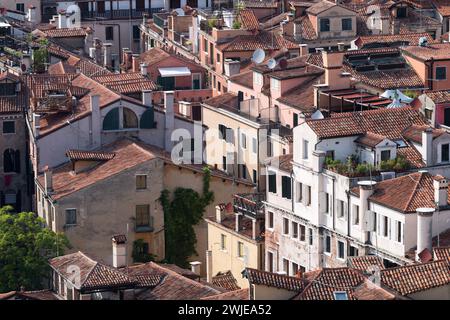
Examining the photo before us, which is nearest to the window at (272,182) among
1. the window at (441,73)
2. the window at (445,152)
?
the window at (445,152)

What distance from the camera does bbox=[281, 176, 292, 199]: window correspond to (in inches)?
2281

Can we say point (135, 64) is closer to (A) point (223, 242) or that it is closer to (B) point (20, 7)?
(B) point (20, 7)

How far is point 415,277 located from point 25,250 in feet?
51.9

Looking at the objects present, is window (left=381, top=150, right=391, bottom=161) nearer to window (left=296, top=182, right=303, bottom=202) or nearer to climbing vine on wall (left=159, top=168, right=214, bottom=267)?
window (left=296, top=182, right=303, bottom=202)

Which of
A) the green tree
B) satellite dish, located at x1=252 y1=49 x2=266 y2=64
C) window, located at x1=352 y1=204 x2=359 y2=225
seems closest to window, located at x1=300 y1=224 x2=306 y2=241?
window, located at x1=352 y1=204 x2=359 y2=225

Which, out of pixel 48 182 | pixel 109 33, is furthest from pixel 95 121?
pixel 109 33

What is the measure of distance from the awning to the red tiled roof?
131 ft

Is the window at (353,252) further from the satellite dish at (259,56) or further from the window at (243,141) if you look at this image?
the satellite dish at (259,56)

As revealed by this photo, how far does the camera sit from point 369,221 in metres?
52.7

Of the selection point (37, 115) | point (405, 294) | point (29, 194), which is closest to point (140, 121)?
point (37, 115)

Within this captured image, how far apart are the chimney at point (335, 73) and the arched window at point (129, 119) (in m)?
6.90

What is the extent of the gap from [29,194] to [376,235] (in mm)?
24434

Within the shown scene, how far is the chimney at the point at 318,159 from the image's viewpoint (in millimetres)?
55500
